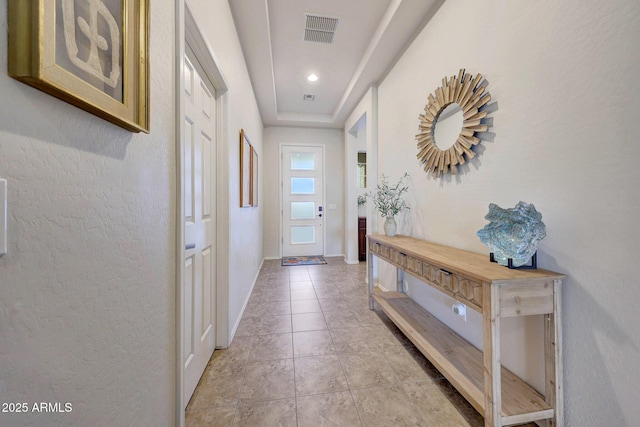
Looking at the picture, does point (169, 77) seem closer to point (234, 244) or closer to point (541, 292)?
point (234, 244)

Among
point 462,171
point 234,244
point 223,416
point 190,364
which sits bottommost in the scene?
point 223,416

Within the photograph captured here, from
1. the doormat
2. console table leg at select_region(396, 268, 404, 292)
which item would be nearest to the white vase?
console table leg at select_region(396, 268, 404, 292)

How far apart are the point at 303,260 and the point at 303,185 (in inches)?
59.4

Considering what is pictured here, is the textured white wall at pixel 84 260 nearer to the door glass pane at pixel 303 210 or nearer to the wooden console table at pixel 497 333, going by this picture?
Answer: the wooden console table at pixel 497 333

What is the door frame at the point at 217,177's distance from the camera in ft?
3.51

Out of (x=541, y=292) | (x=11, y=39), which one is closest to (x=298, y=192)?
(x=541, y=292)

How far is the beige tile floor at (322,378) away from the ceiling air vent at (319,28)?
2887mm

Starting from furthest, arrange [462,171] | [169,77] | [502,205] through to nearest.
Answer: [462,171] < [502,205] < [169,77]

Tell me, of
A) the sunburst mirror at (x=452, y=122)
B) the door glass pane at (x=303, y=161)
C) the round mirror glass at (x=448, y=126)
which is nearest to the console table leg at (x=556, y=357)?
the sunburst mirror at (x=452, y=122)

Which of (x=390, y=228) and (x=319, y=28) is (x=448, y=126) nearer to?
(x=390, y=228)

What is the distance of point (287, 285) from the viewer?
338cm

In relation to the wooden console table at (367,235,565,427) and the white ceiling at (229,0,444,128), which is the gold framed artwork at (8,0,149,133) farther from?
the white ceiling at (229,0,444,128)

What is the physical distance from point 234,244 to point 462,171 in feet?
6.15

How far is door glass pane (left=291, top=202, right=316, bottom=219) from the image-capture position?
504cm
